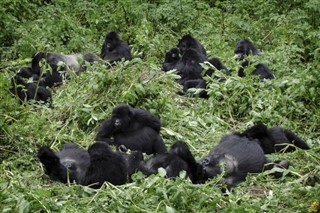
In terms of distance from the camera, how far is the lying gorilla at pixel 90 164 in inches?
220

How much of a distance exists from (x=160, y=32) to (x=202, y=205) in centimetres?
783

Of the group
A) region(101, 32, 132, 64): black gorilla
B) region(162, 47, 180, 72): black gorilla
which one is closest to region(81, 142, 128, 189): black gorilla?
region(162, 47, 180, 72): black gorilla

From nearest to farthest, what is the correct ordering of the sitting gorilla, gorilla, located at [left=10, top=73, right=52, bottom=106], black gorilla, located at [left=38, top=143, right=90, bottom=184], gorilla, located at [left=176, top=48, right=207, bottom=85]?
the sitting gorilla < black gorilla, located at [left=38, top=143, right=90, bottom=184] < gorilla, located at [left=10, top=73, right=52, bottom=106] < gorilla, located at [left=176, top=48, right=207, bottom=85]

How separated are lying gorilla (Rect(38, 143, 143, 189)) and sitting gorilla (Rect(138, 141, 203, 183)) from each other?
0.16 m

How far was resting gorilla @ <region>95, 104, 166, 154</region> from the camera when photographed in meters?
6.82

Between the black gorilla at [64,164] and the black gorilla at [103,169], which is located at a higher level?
the black gorilla at [103,169]

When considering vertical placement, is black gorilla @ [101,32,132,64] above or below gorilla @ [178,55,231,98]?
below

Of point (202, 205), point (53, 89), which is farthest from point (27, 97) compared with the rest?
point (202, 205)

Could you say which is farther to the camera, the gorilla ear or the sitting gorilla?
the gorilla ear

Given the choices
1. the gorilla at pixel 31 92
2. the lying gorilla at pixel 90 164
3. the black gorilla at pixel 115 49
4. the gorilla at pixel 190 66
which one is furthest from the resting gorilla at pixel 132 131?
the black gorilla at pixel 115 49

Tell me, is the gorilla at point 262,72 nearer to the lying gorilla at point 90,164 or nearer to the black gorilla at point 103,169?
the lying gorilla at point 90,164

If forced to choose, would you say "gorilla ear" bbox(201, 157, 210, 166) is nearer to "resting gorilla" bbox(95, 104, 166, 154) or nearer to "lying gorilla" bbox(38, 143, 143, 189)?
"lying gorilla" bbox(38, 143, 143, 189)

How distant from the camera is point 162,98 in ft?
25.2

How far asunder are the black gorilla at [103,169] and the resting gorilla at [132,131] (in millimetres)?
1174
